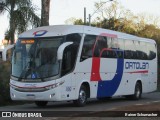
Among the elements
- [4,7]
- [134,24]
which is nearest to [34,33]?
[4,7]

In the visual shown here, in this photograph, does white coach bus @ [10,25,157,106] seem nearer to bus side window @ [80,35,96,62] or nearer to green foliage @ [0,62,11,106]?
bus side window @ [80,35,96,62]

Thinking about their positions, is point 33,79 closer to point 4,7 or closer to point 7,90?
point 7,90

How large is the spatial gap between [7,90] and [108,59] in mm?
5229

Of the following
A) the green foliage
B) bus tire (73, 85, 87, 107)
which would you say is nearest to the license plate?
bus tire (73, 85, 87, 107)

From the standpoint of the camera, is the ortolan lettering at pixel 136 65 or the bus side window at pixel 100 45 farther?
the ortolan lettering at pixel 136 65

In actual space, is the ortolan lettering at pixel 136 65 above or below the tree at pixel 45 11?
below

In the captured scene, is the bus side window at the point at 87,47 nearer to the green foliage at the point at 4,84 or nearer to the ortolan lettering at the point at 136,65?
the ortolan lettering at the point at 136,65

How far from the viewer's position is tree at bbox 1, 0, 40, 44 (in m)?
36.3

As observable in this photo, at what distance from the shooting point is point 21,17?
37406 mm

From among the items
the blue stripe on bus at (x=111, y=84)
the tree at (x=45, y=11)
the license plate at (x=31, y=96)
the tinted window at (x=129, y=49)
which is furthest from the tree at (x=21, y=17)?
the license plate at (x=31, y=96)

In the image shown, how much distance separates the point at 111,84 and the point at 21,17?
54.5 ft

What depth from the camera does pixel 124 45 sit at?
24297 millimetres

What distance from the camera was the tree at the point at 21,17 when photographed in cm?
3634

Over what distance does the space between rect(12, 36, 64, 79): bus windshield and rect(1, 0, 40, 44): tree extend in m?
16.5
